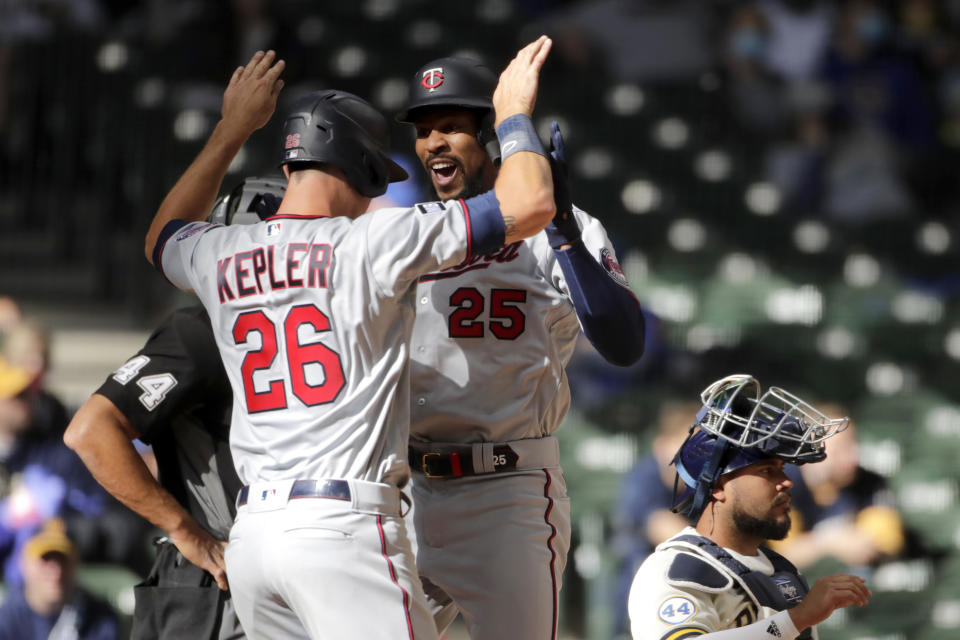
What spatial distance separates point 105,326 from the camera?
19.7ft

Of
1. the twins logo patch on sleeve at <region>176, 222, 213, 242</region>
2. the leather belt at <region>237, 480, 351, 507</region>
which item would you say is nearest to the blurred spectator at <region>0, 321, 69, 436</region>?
the twins logo patch on sleeve at <region>176, 222, 213, 242</region>

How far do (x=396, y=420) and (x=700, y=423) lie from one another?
701mm

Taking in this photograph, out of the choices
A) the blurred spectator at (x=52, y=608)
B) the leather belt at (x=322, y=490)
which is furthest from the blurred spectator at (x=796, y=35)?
the leather belt at (x=322, y=490)

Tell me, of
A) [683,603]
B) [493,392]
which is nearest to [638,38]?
[493,392]

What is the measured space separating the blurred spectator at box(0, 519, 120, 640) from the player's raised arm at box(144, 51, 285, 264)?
7.43 ft

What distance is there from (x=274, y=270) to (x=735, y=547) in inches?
43.4

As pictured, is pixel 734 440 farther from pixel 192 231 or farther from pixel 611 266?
pixel 192 231

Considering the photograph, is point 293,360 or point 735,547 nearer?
point 293,360

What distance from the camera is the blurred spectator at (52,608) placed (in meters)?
4.51

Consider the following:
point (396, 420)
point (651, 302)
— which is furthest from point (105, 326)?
point (396, 420)

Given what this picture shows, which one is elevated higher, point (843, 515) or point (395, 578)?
point (395, 578)

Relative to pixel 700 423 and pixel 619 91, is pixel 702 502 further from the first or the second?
pixel 619 91

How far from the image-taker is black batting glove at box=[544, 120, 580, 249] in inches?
97.1

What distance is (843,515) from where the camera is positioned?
5.30 metres
